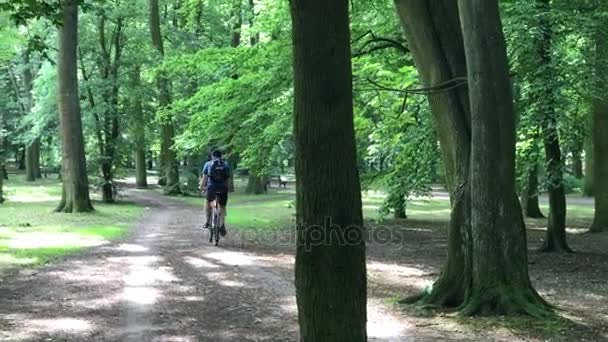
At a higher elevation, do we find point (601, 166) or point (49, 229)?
point (601, 166)

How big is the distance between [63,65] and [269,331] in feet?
64.1

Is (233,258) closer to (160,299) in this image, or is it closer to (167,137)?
(160,299)

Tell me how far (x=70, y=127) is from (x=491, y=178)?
19.5m

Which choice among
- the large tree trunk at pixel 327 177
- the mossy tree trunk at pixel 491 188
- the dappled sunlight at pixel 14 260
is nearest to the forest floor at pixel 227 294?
the mossy tree trunk at pixel 491 188

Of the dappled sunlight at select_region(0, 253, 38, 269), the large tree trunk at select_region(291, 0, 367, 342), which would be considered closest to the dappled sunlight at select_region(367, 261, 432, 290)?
the dappled sunlight at select_region(0, 253, 38, 269)

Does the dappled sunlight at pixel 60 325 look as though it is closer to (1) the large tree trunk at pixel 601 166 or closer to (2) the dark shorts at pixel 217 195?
(2) the dark shorts at pixel 217 195

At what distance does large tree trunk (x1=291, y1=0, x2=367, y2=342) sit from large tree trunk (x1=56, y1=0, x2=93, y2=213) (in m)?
21.4

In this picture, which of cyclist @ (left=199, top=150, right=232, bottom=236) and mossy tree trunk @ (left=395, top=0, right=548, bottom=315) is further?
cyclist @ (left=199, top=150, right=232, bottom=236)

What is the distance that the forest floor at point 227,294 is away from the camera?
23.8 ft

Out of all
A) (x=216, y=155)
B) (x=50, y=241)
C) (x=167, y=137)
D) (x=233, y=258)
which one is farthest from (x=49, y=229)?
(x=167, y=137)

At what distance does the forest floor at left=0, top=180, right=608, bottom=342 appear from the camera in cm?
726

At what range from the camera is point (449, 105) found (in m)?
9.09

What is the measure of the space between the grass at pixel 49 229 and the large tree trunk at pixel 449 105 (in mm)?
7341

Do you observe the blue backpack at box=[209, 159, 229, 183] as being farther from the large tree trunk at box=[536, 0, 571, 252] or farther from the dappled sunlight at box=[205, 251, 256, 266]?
the large tree trunk at box=[536, 0, 571, 252]
